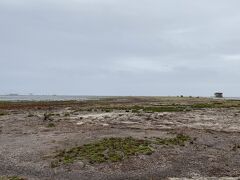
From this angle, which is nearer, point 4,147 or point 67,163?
point 67,163

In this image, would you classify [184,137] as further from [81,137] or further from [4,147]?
[4,147]

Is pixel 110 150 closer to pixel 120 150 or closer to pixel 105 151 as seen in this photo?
pixel 105 151

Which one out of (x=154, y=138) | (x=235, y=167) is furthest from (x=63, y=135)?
(x=235, y=167)

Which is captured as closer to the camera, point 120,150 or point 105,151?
point 105,151

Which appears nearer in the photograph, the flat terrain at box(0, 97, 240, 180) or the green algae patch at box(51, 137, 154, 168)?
the flat terrain at box(0, 97, 240, 180)

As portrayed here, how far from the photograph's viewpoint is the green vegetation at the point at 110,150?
3103 centimetres

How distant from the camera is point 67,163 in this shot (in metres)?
30.1

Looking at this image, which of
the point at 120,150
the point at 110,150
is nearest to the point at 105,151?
the point at 110,150

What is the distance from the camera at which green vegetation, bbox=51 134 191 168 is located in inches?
1222

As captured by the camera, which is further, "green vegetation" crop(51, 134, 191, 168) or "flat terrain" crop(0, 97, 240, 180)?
"green vegetation" crop(51, 134, 191, 168)

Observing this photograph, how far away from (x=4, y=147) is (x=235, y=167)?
18.9m

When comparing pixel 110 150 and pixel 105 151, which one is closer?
pixel 105 151

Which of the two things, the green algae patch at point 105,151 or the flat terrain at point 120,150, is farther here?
the green algae patch at point 105,151

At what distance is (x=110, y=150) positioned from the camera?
33.1 meters
